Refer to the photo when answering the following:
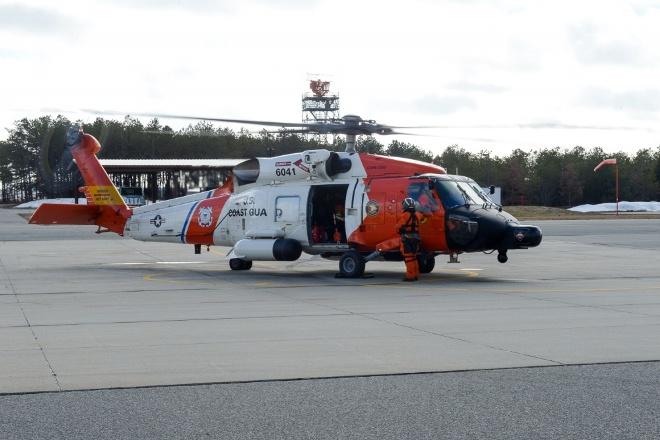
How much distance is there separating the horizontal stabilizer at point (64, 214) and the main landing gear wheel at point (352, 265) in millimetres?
7799

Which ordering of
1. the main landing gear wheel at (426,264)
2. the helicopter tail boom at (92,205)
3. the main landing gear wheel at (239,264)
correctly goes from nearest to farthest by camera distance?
1. the main landing gear wheel at (426,264)
2. the main landing gear wheel at (239,264)
3. the helicopter tail boom at (92,205)

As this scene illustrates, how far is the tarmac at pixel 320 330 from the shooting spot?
8.52m

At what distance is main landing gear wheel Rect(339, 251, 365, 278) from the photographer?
1969 centimetres

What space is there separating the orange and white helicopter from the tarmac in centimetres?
75

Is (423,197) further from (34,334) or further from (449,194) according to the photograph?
(34,334)

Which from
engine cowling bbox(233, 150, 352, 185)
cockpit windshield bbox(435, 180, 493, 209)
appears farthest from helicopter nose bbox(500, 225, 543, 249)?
engine cowling bbox(233, 150, 352, 185)

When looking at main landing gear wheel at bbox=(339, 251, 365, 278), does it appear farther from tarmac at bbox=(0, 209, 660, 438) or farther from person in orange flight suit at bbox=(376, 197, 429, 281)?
person in orange flight suit at bbox=(376, 197, 429, 281)

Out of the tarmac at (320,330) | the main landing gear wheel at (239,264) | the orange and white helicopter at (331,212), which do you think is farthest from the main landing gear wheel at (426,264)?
the main landing gear wheel at (239,264)

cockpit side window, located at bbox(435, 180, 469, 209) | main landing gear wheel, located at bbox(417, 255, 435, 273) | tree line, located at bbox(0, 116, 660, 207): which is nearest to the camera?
cockpit side window, located at bbox(435, 180, 469, 209)

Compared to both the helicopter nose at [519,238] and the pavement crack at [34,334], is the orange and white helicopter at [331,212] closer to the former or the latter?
the helicopter nose at [519,238]

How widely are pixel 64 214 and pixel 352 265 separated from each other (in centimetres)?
838

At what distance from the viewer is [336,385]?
8359mm

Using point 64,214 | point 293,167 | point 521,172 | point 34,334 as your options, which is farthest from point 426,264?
point 521,172

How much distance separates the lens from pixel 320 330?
11.8m
